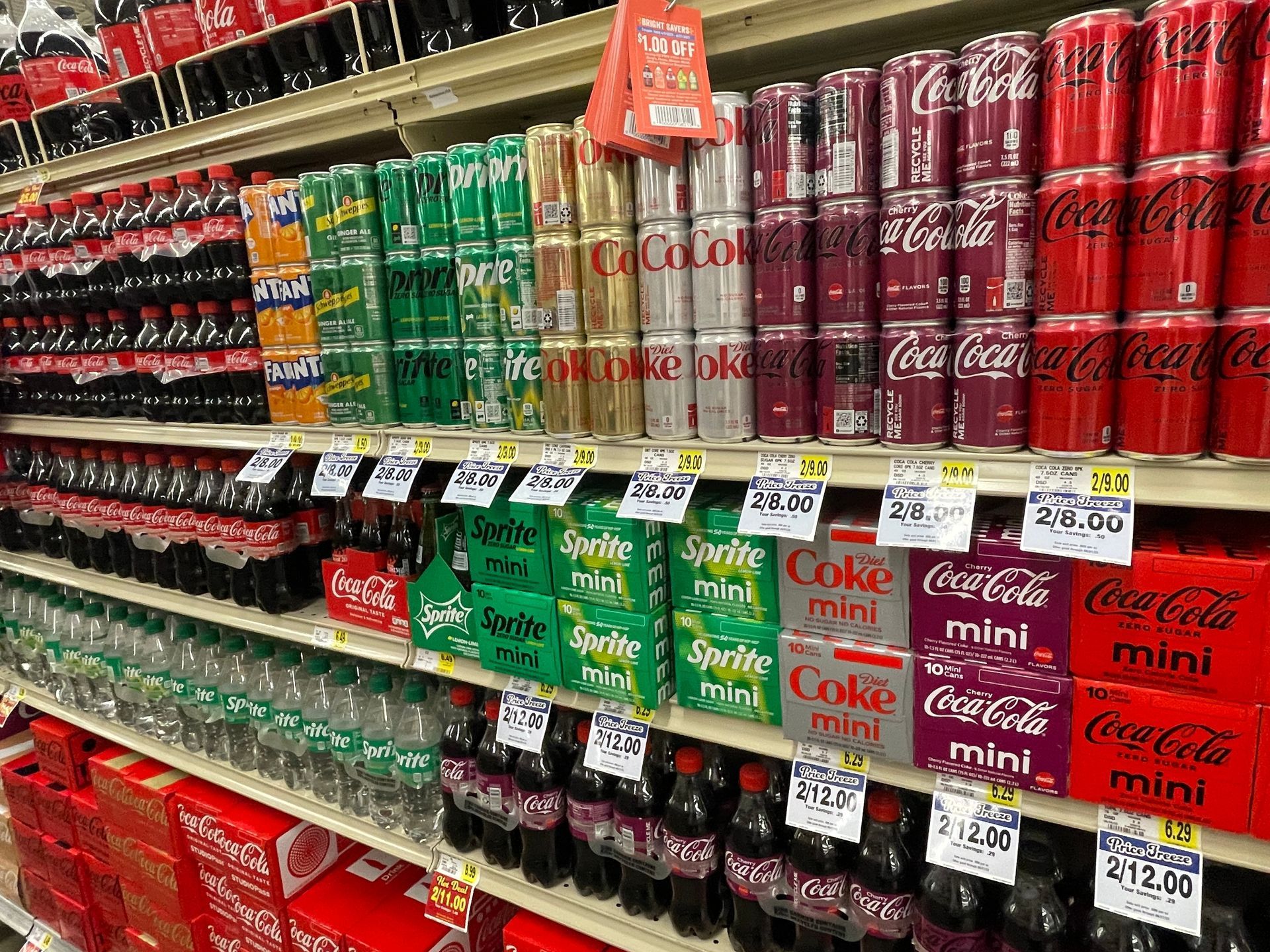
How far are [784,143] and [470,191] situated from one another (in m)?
0.62

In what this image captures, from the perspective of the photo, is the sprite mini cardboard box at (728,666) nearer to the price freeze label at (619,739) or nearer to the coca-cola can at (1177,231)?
the price freeze label at (619,739)

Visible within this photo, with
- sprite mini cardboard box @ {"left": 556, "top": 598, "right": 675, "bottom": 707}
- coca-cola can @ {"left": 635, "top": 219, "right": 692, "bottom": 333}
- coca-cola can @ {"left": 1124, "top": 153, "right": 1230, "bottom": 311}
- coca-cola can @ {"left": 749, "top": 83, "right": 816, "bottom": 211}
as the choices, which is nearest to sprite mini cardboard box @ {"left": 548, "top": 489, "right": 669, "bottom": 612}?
sprite mini cardboard box @ {"left": 556, "top": 598, "right": 675, "bottom": 707}

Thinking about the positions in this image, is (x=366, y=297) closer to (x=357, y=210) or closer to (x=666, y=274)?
(x=357, y=210)

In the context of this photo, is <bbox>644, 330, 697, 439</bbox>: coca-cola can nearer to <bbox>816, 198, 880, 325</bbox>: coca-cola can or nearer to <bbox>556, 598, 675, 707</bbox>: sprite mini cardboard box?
<bbox>816, 198, 880, 325</bbox>: coca-cola can

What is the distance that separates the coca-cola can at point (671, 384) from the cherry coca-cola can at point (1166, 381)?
2.01ft

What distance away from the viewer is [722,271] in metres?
1.18

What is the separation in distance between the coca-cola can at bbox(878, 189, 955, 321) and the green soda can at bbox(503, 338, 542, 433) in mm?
648

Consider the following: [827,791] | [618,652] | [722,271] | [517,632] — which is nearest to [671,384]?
[722,271]

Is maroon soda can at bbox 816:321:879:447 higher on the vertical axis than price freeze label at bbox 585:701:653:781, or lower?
higher

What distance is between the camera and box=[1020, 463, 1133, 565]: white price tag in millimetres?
933

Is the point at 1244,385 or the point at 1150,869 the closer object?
the point at 1244,385

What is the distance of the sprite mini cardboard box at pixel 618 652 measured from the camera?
4.59 ft

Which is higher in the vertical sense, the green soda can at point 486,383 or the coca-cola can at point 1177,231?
the coca-cola can at point 1177,231

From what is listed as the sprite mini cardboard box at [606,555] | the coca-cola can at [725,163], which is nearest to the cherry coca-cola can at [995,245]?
the coca-cola can at [725,163]
